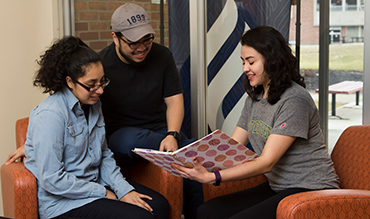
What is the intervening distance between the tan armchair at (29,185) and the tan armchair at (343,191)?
0.57 feet

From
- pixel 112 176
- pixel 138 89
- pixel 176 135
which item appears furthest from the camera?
pixel 138 89

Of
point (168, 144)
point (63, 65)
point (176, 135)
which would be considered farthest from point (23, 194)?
point (176, 135)

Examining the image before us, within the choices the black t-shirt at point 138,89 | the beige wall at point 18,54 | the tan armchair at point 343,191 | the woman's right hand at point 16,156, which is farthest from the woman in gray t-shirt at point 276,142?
the beige wall at point 18,54

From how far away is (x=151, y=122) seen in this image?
8.68 ft

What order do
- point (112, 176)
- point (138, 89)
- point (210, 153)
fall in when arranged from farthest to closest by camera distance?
1. point (138, 89)
2. point (112, 176)
3. point (210, 153)

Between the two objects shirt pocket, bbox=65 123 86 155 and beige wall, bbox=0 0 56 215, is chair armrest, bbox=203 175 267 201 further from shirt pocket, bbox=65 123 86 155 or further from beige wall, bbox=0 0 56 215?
beige wall, bbox=0 0 56 215

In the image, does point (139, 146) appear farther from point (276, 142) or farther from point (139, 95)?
point (276, 142)

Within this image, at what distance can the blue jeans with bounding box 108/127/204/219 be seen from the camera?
237 cm

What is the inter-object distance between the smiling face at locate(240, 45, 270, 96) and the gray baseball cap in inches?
25.4

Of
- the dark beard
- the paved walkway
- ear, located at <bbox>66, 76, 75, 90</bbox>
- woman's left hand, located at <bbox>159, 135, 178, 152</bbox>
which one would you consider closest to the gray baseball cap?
the dark beard

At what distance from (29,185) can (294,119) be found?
122cm

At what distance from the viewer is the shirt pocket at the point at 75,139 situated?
6.65 feet

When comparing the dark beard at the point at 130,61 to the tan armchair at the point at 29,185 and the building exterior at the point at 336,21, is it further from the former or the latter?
the building exterior at the point at 336,21

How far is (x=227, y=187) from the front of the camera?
7.30 feet
